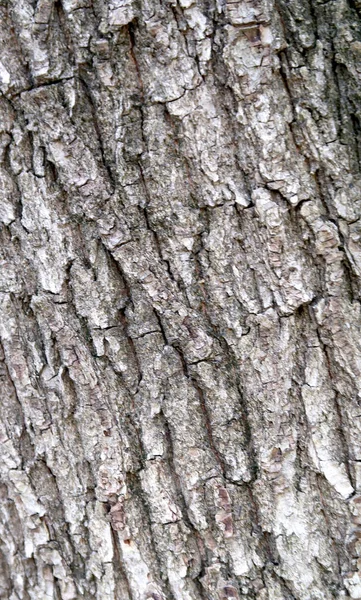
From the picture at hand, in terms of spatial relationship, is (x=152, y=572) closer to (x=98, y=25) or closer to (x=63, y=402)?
(x=63, y=402)

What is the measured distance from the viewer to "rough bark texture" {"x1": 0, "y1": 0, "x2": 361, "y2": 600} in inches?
44.7

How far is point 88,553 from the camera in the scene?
4.25 ft

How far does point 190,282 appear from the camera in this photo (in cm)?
119

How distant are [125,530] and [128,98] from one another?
0.99m

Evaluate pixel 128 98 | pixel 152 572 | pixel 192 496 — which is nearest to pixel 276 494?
pixel 192 496

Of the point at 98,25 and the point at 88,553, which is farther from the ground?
the point at 98,25

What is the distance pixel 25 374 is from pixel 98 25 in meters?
0.81

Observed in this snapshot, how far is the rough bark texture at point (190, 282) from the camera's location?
1.14 m

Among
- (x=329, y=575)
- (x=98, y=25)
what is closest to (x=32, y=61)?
(x=98, y=25)

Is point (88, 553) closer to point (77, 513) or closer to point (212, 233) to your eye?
point (77, 513)

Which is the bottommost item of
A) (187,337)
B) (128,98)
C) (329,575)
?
(329,575)

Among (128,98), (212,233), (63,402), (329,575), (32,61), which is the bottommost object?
(329,575)

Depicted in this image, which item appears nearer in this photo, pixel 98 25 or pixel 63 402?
pixel 98 25

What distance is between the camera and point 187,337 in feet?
3.96
